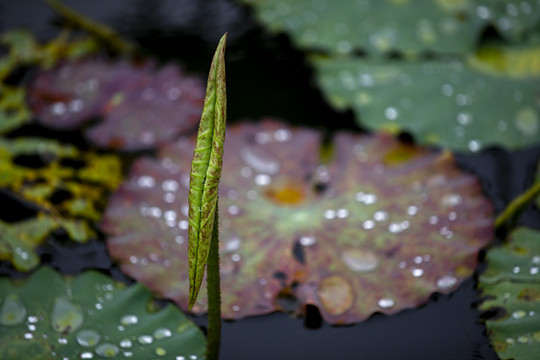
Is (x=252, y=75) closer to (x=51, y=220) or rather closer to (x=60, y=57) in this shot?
(x=60, y=57)

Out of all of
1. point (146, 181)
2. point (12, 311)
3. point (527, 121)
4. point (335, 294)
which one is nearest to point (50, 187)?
point (146, 181)

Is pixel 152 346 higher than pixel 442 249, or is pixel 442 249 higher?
pixel 442 249

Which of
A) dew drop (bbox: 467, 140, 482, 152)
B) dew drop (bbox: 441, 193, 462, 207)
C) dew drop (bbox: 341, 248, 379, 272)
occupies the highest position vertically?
dew drop (bbox: 467, 140, 482, 152)

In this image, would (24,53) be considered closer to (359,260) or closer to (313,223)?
(313,223)

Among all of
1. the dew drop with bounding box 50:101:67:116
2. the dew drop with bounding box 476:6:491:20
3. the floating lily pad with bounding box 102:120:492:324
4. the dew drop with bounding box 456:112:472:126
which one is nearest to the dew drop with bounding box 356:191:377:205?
the floating lily pad with bounding box 102:120:492:324

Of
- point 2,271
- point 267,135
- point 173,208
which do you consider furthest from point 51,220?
point 267,135

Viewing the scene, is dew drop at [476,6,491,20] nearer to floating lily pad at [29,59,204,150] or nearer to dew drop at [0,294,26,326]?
floating lily pad at [29,59,204,150]
